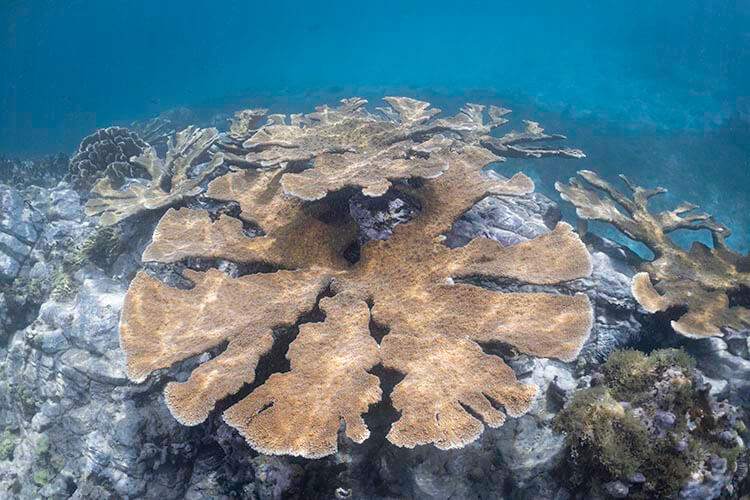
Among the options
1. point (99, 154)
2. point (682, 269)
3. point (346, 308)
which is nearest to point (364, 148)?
point (346, 308)

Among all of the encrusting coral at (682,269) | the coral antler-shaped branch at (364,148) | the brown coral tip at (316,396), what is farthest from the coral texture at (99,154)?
the encrusting coral at (682,269)

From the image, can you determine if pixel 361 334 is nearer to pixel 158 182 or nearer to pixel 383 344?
pixel 383 344

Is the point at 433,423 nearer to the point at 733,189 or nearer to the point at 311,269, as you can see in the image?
the point at 311,269

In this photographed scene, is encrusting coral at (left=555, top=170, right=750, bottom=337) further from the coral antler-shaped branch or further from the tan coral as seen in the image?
the tan coral

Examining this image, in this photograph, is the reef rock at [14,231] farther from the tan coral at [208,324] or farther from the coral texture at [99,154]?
the tan coral at [208,324]

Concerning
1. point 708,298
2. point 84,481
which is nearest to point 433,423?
point 708,298

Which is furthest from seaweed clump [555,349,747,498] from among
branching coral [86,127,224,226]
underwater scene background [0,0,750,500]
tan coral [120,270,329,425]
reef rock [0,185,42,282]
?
reef rock [0,185,42,282]
